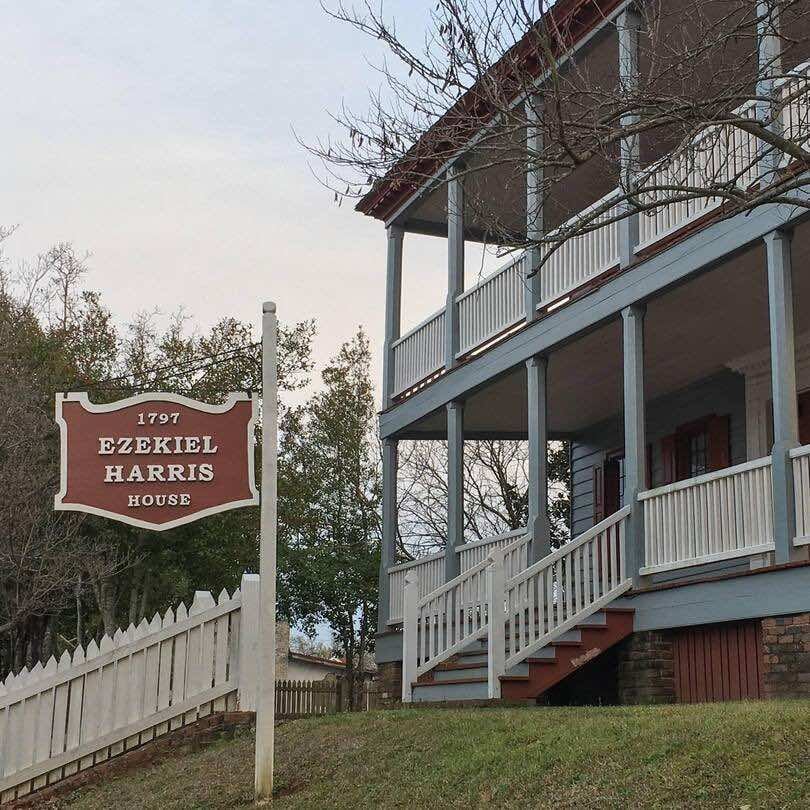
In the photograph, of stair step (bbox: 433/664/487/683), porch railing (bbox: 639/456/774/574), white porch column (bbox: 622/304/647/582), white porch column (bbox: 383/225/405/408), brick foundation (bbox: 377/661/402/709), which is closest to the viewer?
porch railing (bbox: 639/456/774/574)

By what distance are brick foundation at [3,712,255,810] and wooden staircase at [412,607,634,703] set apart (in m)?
2.98

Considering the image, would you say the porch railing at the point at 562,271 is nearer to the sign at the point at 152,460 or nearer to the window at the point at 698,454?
the window at the point at 698,454

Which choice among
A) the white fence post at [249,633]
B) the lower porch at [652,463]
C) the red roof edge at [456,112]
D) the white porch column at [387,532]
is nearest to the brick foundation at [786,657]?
the lower porch at [652,463]

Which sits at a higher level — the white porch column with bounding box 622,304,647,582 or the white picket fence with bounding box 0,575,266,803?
the white porch column with bounding box 622,304,647,582

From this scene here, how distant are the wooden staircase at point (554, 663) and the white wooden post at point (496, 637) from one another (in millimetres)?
89

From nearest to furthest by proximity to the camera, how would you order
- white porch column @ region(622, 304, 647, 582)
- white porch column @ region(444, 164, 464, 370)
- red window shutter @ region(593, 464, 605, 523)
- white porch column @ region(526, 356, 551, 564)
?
white porch column @ region(622, 304, 647, 582) < white porch column @ region(526, 356, 551, 564) < white porch column @ region(444, 164, 464, 370) < red window shutter @ region(593, 464, 605, 523)

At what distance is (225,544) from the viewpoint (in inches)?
966

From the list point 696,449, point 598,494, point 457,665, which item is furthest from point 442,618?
point 598,494

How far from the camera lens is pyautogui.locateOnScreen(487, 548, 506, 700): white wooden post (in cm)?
1320

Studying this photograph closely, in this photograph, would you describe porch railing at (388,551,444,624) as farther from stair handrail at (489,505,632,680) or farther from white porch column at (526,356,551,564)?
stair handrail at (489,505,632,680)

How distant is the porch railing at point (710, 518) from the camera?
1193 centimetres

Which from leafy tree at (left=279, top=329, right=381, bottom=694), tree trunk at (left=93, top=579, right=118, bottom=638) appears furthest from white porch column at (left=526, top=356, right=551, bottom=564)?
leafy tree at (left=279, top=329, right=381, bottom=694)

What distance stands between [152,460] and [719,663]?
610 cm

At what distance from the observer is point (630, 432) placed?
556 inches
